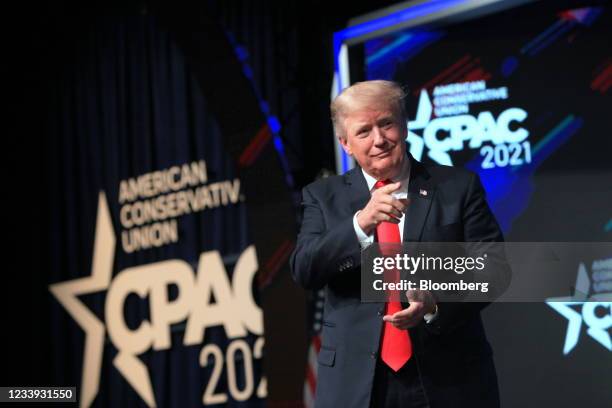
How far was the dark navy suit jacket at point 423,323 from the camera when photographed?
5.56 feet

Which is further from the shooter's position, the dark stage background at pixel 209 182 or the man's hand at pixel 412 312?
the dark stage background at pixel 209 182

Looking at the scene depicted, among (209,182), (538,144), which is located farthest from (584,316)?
(209,182)

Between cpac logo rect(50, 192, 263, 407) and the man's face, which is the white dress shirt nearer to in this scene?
the man's face

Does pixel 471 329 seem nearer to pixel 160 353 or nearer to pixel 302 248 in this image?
pixel 302 248

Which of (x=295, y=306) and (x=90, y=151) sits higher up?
(x=90, y=151)

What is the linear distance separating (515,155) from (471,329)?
1.75m

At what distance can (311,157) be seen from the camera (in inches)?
187

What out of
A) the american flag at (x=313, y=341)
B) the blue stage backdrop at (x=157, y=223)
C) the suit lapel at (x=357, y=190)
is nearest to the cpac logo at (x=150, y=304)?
the blue stage backdrop at (x=157, y=223)

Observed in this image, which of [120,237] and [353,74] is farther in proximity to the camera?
[120,237]

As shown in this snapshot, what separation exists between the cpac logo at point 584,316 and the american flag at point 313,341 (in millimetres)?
1505

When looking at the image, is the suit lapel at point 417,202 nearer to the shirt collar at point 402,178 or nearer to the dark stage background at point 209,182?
the shirt collar at point 402,178

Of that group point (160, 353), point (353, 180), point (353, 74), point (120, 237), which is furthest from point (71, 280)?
point (353, 180)

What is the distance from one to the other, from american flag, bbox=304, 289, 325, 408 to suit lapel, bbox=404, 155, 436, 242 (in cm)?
272

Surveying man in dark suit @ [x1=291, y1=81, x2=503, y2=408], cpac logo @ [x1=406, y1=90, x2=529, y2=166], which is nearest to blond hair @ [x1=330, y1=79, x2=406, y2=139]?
man in dark suit @ [x1=291, y1=81, x2=503, y2=408]
